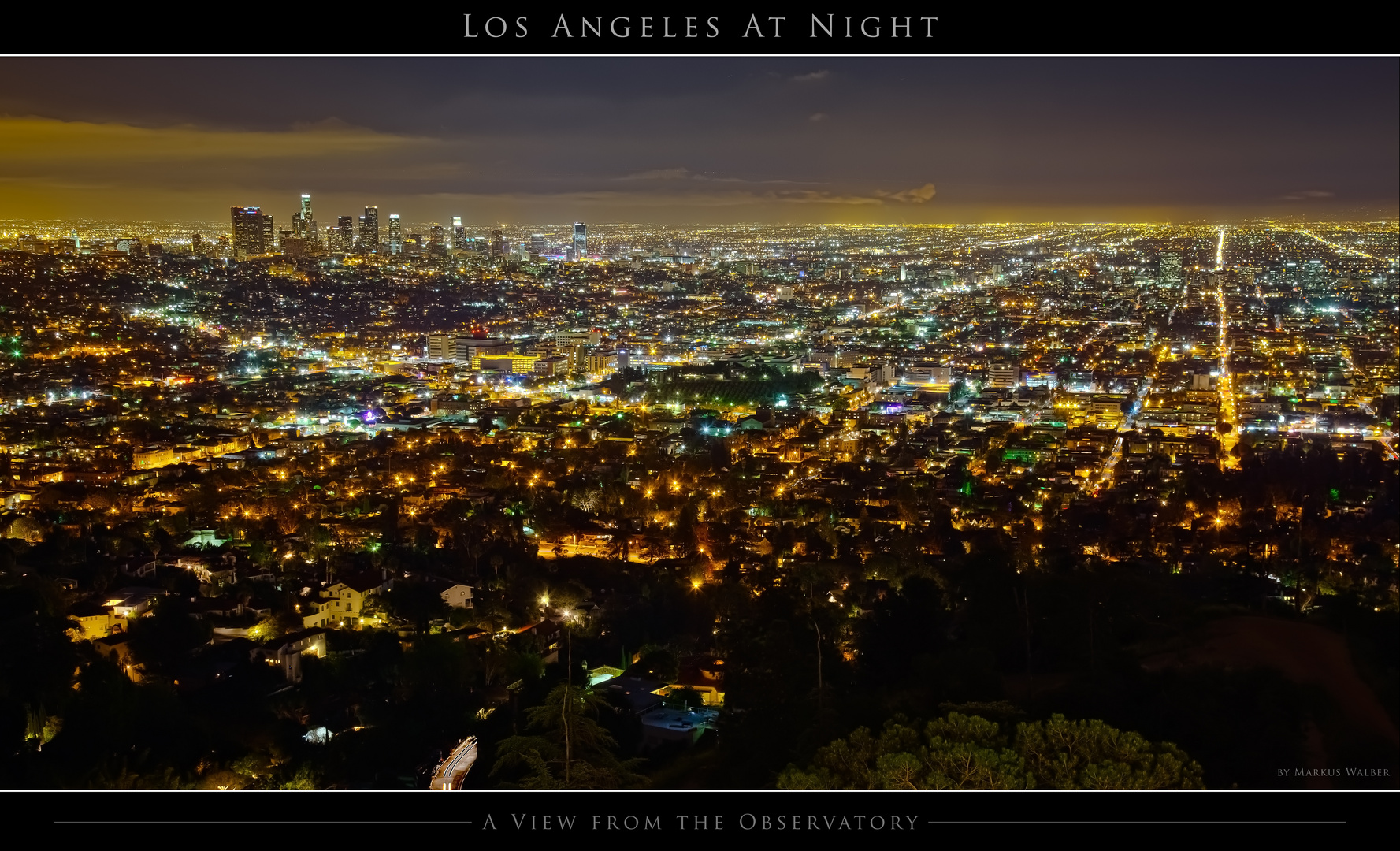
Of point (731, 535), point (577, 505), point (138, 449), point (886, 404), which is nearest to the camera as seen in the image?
point (731, 535)

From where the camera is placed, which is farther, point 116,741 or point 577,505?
point 577,505

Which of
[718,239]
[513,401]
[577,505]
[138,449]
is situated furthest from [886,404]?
[138,449]

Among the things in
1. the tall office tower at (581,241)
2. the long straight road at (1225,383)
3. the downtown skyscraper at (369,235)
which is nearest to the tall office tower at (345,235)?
the downtown skyscraper at (369,235)

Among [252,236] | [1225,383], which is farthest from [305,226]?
[1225,383]

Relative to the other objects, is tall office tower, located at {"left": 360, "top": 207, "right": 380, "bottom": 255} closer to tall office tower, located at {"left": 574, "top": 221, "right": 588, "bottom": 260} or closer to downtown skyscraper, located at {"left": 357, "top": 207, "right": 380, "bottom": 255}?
downtown skyscraper, located at {"left": 357, "top": 207, "right": 380, "bottom": 255}

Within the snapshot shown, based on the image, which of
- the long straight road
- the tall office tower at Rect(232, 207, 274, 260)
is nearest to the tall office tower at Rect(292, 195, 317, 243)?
the tall office tower at Rect(232, 207, 274, 260)

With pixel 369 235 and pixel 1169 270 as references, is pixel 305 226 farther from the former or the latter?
pixel 1169 270

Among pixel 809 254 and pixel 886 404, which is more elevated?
pixel 809 254

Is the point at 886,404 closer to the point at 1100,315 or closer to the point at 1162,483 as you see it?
the point at 1162,483
